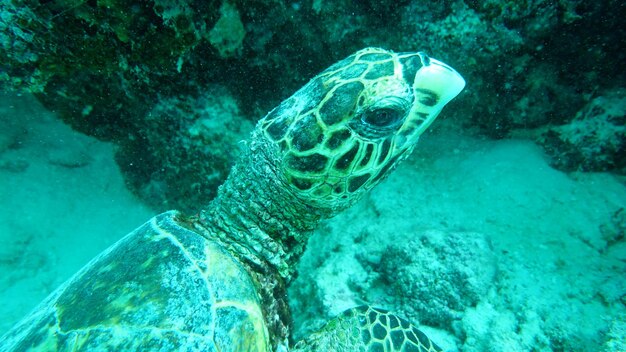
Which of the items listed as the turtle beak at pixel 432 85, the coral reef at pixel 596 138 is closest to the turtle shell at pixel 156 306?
the turtle beak at pixel 432 85

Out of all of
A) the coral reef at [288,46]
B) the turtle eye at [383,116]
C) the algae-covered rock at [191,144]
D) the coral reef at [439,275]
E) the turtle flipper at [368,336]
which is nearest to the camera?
the turtle eye at [383,116]

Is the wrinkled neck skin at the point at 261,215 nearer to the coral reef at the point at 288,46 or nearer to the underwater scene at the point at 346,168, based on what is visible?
the underwater scene at the point at 346,168

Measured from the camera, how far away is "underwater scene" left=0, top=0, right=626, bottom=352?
168 cm

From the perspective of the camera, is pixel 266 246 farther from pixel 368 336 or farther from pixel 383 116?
pixel 383 116

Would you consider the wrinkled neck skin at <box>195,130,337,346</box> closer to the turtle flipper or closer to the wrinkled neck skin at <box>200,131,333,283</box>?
the wrinkled neck skin at <box>200,131,333,283</box>

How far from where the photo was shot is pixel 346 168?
70.1 inches

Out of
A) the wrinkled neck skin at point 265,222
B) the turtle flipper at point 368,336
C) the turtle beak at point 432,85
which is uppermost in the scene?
the turtle beak at point 432,85

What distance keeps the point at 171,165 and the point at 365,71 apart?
2.98 metres

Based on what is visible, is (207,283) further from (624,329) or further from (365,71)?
(624,329)

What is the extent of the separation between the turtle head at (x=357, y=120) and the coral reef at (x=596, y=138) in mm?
2293

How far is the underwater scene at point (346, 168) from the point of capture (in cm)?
168

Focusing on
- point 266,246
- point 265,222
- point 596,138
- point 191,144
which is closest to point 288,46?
point 191,144

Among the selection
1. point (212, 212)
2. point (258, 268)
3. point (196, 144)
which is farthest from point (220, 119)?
point (258, 268)

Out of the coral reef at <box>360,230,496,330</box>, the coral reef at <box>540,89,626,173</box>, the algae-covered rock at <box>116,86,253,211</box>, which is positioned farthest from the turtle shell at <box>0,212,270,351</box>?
the coral reef at <box>540,89,626,173</box>
